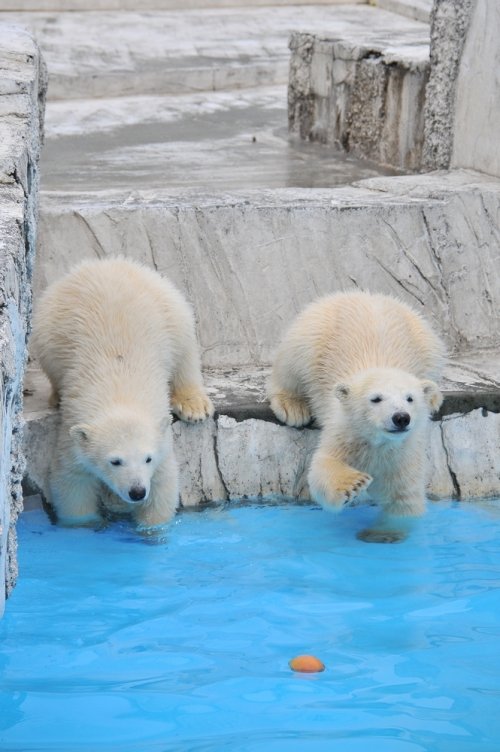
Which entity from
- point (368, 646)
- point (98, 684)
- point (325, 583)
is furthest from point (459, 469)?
point (98, 684)

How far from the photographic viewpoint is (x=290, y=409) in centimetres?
536

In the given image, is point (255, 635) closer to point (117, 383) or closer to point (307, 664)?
point (307, 664)

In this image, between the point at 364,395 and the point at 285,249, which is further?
the point at 285,249

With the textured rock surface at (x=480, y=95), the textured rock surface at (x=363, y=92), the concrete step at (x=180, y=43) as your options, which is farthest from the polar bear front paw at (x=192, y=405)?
the concrete step at (x=180, y=43)

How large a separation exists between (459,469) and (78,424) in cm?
173

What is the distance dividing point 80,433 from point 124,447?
20cm

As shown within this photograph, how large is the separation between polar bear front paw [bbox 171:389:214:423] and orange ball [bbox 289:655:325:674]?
5.17 feet

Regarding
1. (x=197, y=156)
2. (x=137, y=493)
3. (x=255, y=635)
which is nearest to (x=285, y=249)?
(x=137, y=493)

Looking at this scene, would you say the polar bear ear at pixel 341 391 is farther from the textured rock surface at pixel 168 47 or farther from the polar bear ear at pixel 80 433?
the textured rock surface at pixel 168 47

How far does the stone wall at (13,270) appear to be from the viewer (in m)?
2.92

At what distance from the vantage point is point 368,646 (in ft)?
13.3

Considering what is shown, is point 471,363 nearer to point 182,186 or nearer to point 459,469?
point 459,469

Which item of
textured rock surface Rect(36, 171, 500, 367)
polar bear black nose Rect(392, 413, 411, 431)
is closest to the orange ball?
polar bear black nose Rect(392, 413, 411, 431)

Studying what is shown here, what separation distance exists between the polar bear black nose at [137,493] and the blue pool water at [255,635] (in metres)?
0.32
